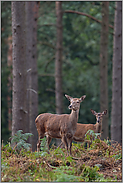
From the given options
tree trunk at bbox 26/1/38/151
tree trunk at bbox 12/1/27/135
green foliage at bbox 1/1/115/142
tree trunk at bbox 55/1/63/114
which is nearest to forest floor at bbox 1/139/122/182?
tree trunk at bbox 12/1/27/135

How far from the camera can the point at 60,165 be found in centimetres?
673

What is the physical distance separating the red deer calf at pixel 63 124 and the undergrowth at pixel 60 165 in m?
0.45

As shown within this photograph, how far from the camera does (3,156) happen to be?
24.2ft

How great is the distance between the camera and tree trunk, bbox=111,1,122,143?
1288 cm

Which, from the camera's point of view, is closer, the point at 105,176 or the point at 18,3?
the point at 105,176

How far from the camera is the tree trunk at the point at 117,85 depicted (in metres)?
12.9

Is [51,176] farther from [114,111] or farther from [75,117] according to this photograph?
[114,111]

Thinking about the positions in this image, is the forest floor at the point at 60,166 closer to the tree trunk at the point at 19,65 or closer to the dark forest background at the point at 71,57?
the tree trunk at the point at 19,65

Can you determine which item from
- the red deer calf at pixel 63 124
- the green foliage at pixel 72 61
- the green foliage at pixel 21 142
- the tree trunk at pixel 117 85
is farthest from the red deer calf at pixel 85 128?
the green foliage at pixel 72 61

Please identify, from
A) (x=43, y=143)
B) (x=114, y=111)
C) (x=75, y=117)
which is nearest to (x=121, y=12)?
(x=114, y=111)

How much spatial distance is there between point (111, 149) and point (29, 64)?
7.31 m

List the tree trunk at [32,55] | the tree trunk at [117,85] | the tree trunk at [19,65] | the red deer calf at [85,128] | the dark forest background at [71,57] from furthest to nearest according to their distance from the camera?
the dark forest background at [71,57], the tree trunk at [32,55], the tree trunk at [117,85], the red deer calf at [85,128], the tree trunk at [19,65]

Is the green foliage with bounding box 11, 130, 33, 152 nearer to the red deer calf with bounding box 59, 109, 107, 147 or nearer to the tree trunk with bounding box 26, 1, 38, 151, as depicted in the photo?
the red deer calf with bounding box 59, 109, 107, 147

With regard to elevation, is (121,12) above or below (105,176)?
above
